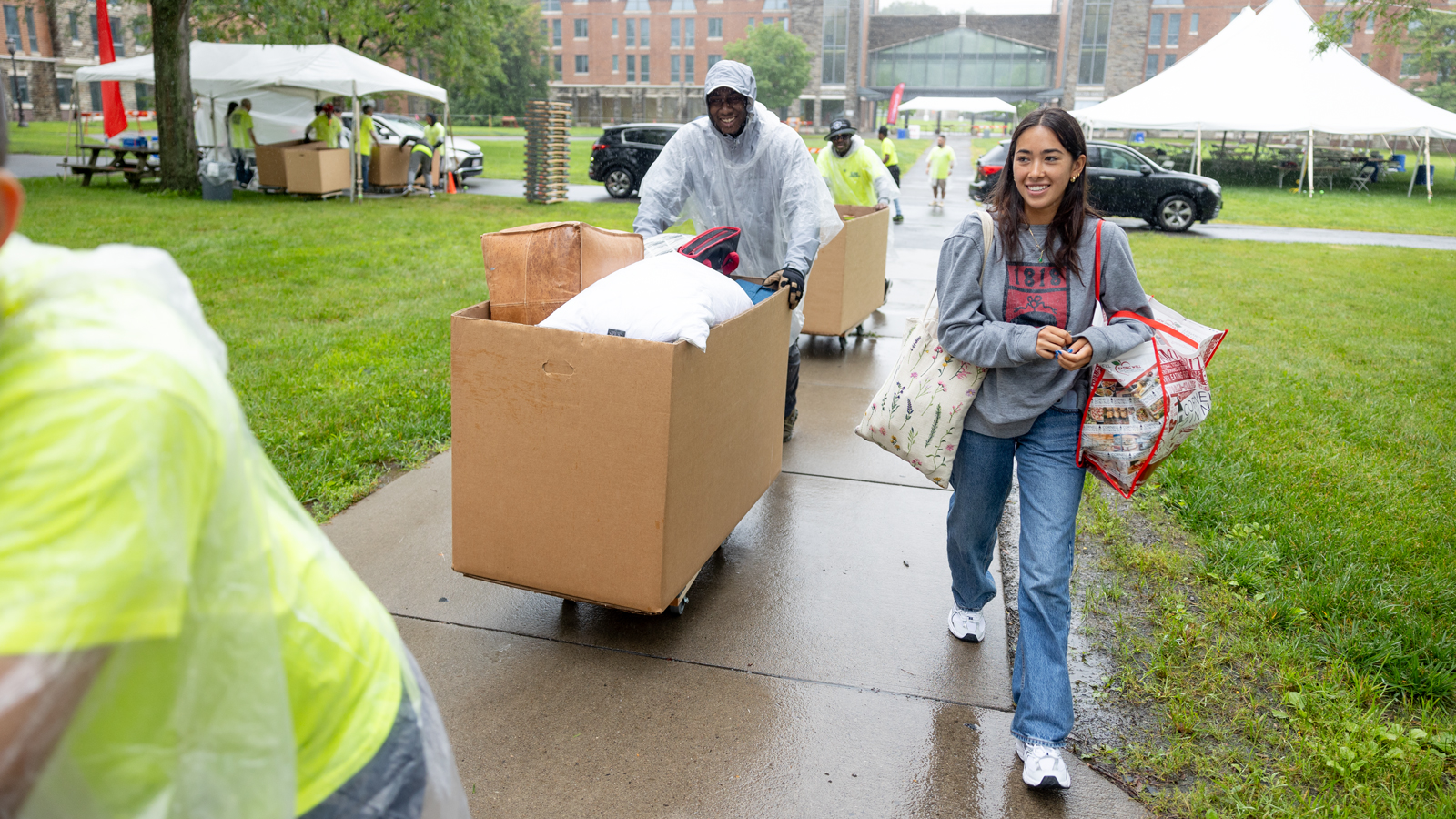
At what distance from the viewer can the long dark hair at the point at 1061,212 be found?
2.65 meters

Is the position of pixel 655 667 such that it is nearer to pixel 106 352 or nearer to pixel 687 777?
pixel 687 777

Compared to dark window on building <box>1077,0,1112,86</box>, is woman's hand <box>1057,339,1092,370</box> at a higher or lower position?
lower

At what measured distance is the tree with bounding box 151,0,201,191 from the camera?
53.9 feet

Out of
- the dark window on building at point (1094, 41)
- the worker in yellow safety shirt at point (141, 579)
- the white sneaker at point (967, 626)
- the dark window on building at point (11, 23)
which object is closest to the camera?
the worker in yellow safety shirt at point (141, 579)

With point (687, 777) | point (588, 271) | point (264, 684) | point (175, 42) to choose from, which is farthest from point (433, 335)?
point (175, 42)

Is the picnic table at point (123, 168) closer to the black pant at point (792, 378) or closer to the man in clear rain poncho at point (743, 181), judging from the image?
the black pant at point (792, 378)

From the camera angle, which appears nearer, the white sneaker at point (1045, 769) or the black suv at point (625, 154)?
the white sneaker at point (1045, 769)

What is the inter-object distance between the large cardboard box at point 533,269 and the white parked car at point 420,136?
18.2 m

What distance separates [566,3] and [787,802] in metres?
90.9

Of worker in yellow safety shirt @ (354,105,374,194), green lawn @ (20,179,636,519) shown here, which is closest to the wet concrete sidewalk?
green lawn @ (20,179,636,519)

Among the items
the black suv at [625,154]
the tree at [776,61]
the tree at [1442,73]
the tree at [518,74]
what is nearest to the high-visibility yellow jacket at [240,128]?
the black suv at [625,154]

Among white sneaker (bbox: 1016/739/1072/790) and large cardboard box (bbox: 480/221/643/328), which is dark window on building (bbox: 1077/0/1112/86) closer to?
large cardboard box (bbox: 480/221/643/328)

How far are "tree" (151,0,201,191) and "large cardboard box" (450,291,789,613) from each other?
16819 millimetres

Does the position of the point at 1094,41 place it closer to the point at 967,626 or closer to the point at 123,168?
the point at 123,168
